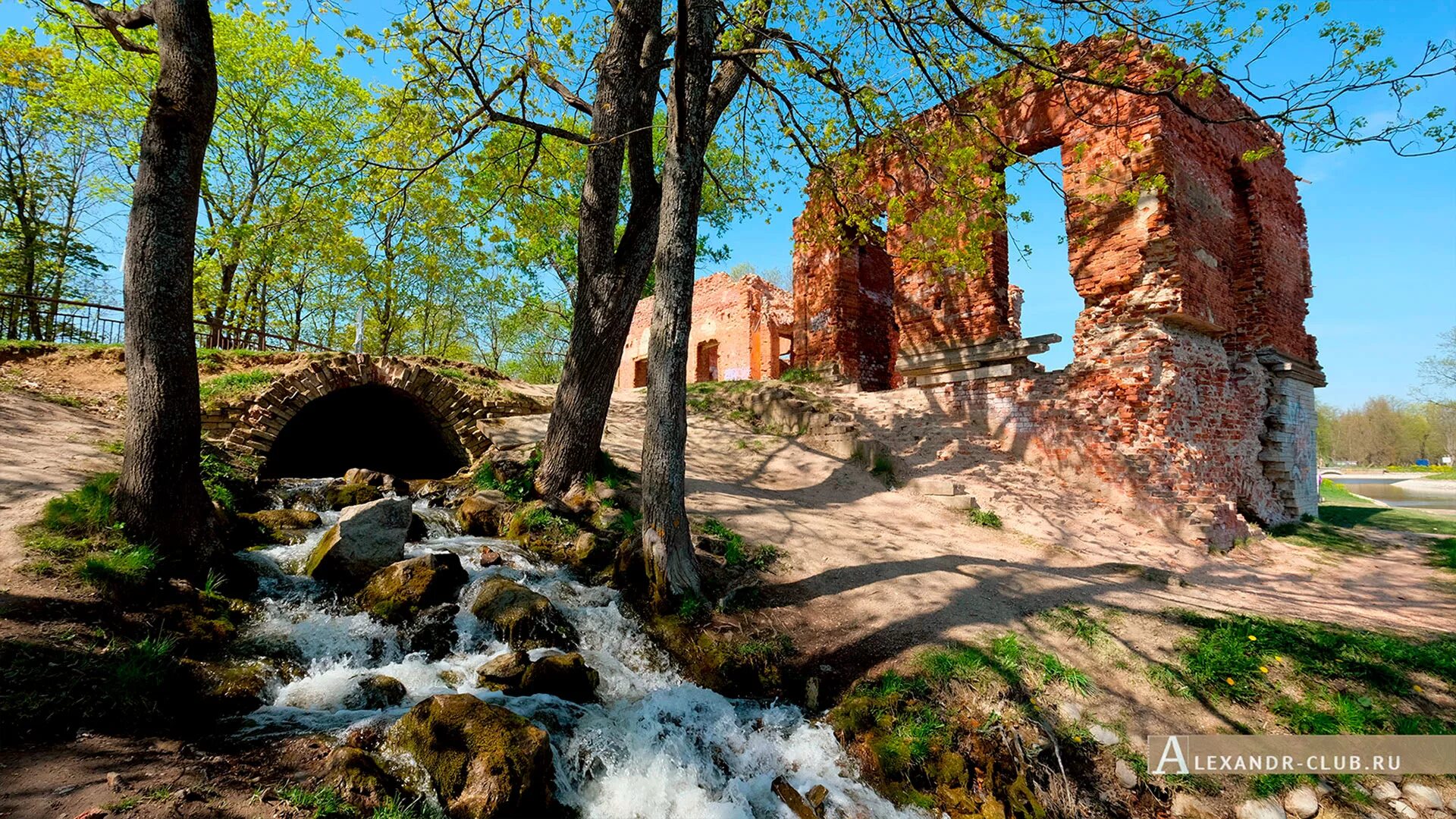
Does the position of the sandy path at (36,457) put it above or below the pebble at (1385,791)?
above

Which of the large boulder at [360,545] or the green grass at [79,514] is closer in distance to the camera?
the green grass at [79,514]

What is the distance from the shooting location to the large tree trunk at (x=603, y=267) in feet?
22.7

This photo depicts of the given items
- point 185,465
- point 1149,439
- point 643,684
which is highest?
point 1149,439

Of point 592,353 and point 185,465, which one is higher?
point 592,353

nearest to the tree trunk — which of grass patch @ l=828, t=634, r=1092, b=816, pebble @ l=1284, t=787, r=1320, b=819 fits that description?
grass patch @ l=828, t=634, r=1092, b=816

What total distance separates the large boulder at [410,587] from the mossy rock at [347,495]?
8.48ft

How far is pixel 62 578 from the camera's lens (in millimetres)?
3723

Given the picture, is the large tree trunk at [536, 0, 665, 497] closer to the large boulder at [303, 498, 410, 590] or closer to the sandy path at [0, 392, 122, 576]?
the large boulder at [303, 498, 410, 590]

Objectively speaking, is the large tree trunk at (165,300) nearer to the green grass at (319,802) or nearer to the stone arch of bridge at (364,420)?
the green grass at (319,802)

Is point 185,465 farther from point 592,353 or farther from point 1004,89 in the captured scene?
point 1004,89

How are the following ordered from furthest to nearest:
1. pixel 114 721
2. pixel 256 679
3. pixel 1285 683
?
pixel 1285 683 → pixel 256 679 → pixel 114 721

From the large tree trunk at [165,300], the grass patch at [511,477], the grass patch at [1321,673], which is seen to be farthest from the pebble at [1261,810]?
the large tree trunk at [165,300]

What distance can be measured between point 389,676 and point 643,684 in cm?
180

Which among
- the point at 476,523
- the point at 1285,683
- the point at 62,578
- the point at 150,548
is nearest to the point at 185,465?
the point at 150,548
